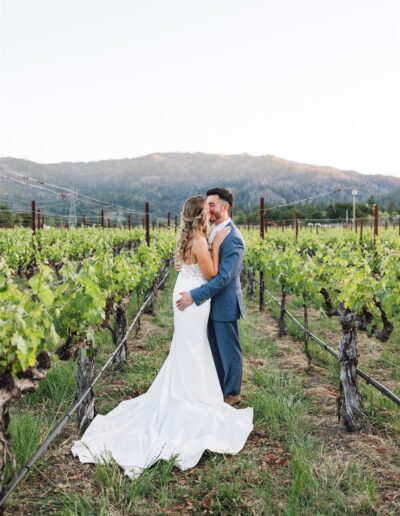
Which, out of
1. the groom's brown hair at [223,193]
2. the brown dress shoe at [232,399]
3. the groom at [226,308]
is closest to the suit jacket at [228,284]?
the groom at [226,308]

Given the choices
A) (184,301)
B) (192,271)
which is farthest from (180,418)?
(192,271)

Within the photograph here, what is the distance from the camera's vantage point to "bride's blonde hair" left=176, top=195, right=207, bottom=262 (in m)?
3.75

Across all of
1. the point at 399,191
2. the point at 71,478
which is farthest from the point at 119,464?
the point at 399,191

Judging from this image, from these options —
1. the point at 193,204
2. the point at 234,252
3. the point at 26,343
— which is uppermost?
the point at 193,204

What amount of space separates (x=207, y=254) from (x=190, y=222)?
0.31 metres

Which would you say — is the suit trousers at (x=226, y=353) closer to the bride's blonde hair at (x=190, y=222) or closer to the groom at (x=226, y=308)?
the groom at (x=226, y=308)

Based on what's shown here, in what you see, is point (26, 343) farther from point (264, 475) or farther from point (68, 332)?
point (264, 475)

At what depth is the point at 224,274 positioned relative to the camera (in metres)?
3.94

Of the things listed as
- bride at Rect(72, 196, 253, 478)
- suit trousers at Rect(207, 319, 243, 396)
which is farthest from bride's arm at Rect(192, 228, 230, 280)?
suit trousers at Rect(207, 319, 243, 396)

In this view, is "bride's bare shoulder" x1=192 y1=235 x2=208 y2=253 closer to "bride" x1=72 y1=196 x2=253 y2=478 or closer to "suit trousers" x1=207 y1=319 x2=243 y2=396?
"bride" x1=72 y1=196 x2=253 y2=478

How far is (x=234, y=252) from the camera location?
159 inches

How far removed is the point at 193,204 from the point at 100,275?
5.60 ft

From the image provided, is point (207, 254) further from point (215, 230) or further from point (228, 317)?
point (228, 317)

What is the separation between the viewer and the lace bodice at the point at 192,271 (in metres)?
3.99
